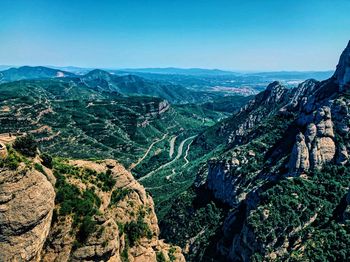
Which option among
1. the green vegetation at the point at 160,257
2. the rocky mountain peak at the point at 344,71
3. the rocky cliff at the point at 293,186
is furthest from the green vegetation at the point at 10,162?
the rocky mountain peak at the point at 344,71

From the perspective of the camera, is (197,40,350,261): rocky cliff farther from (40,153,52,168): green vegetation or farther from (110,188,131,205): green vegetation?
(40,153,52,168): green vegetation

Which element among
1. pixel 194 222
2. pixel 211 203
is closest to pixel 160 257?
pixel 194 222

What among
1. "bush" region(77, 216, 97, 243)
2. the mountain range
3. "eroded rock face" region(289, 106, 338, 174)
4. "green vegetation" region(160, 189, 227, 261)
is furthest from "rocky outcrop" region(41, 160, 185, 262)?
"eroded rock face" region(289, 106, 338, 174)

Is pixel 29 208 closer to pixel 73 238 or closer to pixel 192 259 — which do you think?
pixel 73 238

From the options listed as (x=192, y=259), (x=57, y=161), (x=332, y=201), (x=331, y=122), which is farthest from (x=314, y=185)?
(x=57, y=161)

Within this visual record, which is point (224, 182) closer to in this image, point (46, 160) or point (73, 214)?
point (46, 160)

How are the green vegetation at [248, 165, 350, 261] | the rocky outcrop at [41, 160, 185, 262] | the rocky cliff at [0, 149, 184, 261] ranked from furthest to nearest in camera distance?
the green vegetation at [248, 165, 350, 261]
the rocky outcrop at [41, 160, 185, 262]
the rocky cliff at [0, 149, 184, 261]
